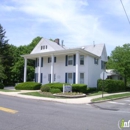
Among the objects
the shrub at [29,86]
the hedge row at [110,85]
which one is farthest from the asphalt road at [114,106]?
the shrub at [29,86]

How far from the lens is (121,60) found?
33.5m

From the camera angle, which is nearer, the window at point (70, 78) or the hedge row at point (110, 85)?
the hedge row at point (110, 85)

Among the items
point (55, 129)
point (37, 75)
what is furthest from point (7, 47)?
point (55, 129)

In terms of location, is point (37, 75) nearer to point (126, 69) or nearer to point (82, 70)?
point (82, 70)

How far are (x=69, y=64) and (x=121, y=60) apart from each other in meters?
11.3

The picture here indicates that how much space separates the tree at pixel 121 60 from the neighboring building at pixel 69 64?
8.09 ft

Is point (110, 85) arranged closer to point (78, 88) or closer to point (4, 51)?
point (78, 88)

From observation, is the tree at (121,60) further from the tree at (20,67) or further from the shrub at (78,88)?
the tree at (20,67)

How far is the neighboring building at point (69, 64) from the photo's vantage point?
88.0ft

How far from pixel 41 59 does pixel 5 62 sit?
19.3m

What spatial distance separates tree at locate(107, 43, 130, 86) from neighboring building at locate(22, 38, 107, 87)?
2464 mm

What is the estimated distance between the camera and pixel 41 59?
30906 mm

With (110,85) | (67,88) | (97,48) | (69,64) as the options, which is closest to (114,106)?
(67,88)

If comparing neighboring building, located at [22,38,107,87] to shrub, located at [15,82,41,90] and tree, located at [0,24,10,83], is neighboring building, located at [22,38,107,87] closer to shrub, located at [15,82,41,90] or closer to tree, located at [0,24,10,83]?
shrub, located at [15,82,41,90]
